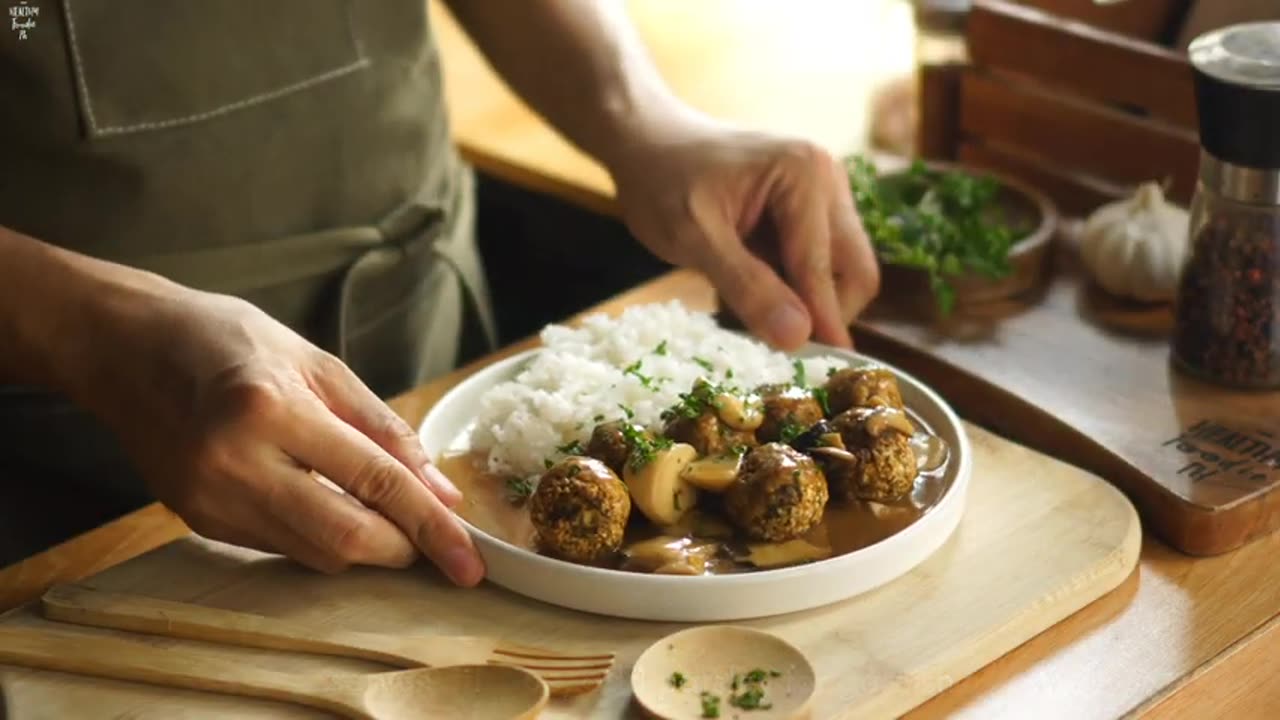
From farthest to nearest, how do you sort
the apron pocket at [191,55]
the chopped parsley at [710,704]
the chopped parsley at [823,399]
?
the apron pocket at [191,55] < the chopped parsley at [823,399] < the chopped parsley at [710,704]

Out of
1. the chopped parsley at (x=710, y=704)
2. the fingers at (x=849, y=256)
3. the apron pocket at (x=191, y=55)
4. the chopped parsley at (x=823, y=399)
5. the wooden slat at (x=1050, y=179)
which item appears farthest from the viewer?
the wooden slat at (x=1050, y=179)

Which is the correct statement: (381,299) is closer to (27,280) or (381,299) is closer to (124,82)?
(124,82)

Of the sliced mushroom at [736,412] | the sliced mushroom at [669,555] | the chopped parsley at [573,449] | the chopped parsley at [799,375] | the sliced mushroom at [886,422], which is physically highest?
the sliced mushroom at [736,412]

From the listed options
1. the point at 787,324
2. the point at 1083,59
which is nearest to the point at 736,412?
the point at 787,324

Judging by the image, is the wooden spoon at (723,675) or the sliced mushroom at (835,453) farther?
the sliced mushroom at (835,453)

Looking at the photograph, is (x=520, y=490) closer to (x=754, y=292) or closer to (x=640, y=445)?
(x=640, y=445)

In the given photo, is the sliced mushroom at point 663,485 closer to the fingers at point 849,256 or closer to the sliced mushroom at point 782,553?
the sliced mushroom at point 782,553

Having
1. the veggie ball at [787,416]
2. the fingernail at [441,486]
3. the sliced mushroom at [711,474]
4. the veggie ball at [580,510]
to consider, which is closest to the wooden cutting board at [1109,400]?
the veggie ball at [787,416]
